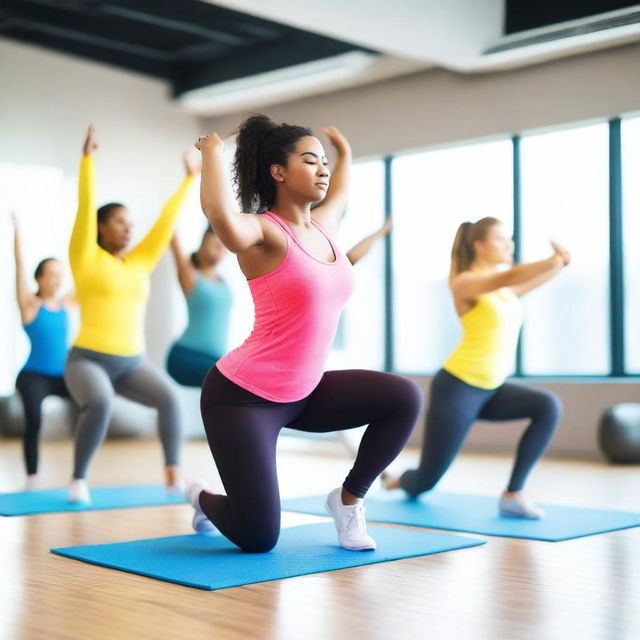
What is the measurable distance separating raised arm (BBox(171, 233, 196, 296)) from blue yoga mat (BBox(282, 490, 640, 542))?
1182 millimetres

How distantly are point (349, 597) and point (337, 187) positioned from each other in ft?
4.33

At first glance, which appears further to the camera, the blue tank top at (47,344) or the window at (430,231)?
the window at (430,231)

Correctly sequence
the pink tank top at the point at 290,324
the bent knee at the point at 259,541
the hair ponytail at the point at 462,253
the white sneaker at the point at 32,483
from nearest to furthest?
the pink tank top at the point at 290,324 → the bent knee at the point at 259,541 → the hair ponytail at the point at 462,253 → the white sneaker at the point at 32,483

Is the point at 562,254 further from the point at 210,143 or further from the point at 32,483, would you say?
the point at 32,483

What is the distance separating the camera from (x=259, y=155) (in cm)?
283

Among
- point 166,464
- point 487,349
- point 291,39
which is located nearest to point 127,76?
point 291,39

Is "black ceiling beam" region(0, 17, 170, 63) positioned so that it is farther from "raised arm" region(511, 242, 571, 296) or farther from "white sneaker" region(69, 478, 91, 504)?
"raised arm" region(511, 242, 571, 296)

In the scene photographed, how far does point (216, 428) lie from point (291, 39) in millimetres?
4967

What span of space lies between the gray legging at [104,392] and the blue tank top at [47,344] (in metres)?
0.53

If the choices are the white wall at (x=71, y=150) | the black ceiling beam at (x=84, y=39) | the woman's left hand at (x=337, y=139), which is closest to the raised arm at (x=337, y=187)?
the woman's left hand at (x=337, y=139)

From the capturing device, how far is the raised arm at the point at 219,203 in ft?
8.16

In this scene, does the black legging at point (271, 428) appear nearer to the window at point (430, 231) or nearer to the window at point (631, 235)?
the window at point (631, 235)

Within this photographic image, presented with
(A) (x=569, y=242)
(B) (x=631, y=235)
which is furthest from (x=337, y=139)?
(A) (x=569, y=242)

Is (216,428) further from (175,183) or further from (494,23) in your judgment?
(175,183)
